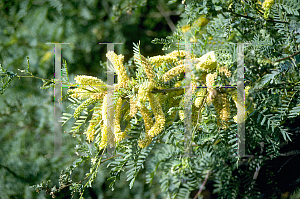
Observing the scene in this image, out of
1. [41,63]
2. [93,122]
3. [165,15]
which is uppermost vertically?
[165,15]

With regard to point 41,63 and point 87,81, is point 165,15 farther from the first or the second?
point 87,81

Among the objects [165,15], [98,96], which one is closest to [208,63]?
[98,96]

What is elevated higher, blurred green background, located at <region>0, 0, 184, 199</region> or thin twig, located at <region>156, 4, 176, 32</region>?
thin twig, located at <region>156, 4, 176, 32</region>

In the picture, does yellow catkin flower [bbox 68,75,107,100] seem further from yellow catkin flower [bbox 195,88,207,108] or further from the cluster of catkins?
yellow catkin flower [bbox 195,88,207,108]

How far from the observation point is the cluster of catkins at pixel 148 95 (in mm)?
295

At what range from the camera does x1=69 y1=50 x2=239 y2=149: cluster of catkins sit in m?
0.30

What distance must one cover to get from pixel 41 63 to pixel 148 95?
65 centimetres

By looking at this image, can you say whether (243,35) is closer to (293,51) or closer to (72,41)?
(293,51)

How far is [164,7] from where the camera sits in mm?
963

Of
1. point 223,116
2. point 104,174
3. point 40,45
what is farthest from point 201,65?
point 40,45

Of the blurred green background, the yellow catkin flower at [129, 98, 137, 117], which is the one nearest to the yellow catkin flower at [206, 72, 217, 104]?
the yellow catkin flower at [129, 98, 137, 117]

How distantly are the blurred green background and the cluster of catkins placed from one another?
53 centimetres

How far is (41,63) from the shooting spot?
0.84 meters

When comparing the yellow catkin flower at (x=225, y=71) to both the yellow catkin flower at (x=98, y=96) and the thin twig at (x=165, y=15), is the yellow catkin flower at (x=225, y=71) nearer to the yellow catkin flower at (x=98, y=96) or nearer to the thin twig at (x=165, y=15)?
the yellow catkin flower at (x=98, y=96)
